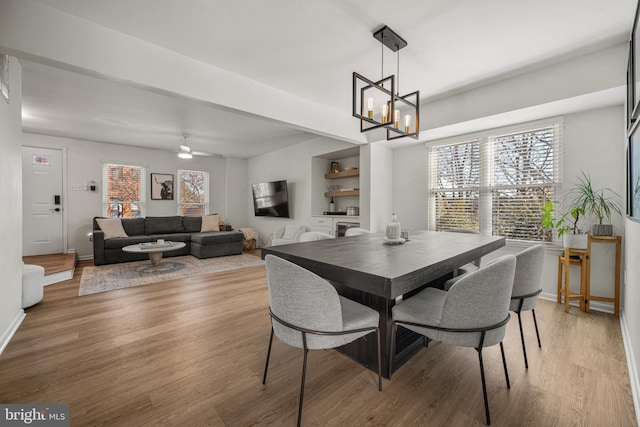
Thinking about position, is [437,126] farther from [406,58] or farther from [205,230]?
[205,230]

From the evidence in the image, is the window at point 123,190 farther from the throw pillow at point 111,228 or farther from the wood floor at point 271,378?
the wood floor at point 271,378

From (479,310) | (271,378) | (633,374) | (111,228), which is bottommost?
(271,378)

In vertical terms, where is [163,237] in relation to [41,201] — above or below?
below

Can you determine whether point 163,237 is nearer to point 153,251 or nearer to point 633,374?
point 153,251

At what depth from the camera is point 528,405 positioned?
1496 mm

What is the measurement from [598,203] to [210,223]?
705 cm

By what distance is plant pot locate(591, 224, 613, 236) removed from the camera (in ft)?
9.00

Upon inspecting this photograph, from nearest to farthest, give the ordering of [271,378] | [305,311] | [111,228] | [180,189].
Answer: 1. [305,311]
2. [271,378]
3. [111,228]
4. [180,189]

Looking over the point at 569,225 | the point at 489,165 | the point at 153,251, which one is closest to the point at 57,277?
the point at 153,251

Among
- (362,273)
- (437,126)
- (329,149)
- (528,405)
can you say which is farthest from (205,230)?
(528,405)

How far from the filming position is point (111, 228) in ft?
18.2

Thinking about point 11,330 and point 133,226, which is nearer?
point 11,330

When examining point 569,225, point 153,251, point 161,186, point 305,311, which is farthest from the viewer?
point 161,186

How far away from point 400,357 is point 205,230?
600cm
